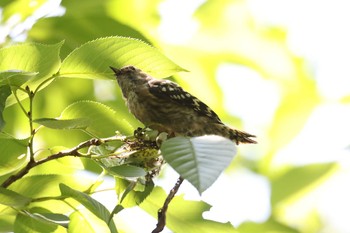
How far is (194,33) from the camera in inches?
113

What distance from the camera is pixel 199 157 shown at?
45.6 inches

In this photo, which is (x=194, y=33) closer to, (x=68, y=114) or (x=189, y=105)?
(x=189, y=105)

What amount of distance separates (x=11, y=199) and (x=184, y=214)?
558 millimetres

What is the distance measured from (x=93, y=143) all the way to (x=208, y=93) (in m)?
1.23

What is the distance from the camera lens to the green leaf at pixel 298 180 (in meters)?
2.37

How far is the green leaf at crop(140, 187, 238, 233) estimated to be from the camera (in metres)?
1.84

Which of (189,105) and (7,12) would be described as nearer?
(7,12)

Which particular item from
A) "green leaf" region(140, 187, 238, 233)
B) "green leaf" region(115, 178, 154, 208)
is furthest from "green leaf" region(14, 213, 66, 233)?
"green leaf" region(140, 187, 238, 233)

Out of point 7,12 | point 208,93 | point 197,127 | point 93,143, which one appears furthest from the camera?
point 208,93

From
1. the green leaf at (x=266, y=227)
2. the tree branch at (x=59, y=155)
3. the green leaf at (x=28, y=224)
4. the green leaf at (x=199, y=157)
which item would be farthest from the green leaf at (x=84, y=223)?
the green leaf at (x=266, y=227)

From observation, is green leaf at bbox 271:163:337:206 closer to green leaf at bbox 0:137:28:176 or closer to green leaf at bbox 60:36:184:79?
green leaf at bbox 60:36:184:79

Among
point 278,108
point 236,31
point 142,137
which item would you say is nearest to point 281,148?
point 278,108

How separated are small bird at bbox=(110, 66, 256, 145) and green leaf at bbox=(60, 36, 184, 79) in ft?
1.74

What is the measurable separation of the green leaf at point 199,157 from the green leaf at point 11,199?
1.64 ft
